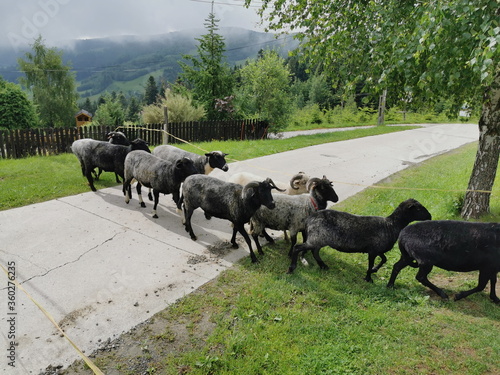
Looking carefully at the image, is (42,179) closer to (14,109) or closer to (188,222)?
(188,222)

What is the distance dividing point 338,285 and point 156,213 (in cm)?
497

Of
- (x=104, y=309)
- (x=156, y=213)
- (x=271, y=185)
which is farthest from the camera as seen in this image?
(x=156, y=213)

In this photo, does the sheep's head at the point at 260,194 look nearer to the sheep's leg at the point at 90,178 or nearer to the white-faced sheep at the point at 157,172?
the white-faced sheep at the point at 157,172

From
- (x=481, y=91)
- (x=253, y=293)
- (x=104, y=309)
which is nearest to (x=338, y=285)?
(x=253, y=293)

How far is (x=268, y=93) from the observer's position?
27281mm

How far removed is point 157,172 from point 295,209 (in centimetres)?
371

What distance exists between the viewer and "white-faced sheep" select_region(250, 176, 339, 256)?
20.6 ft

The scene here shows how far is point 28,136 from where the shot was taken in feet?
47.7

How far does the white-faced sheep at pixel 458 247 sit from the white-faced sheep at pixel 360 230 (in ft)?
1.43

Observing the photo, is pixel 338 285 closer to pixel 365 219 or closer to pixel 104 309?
pixel 365 219

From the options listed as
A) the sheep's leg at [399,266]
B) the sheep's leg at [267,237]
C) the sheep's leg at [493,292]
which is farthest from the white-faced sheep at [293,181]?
the sheep's leg at [493,292]

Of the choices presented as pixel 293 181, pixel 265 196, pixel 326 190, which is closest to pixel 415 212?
pixel 326 190

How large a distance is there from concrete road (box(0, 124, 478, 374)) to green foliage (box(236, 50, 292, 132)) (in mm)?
17462

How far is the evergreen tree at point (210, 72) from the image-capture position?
24453 mm
